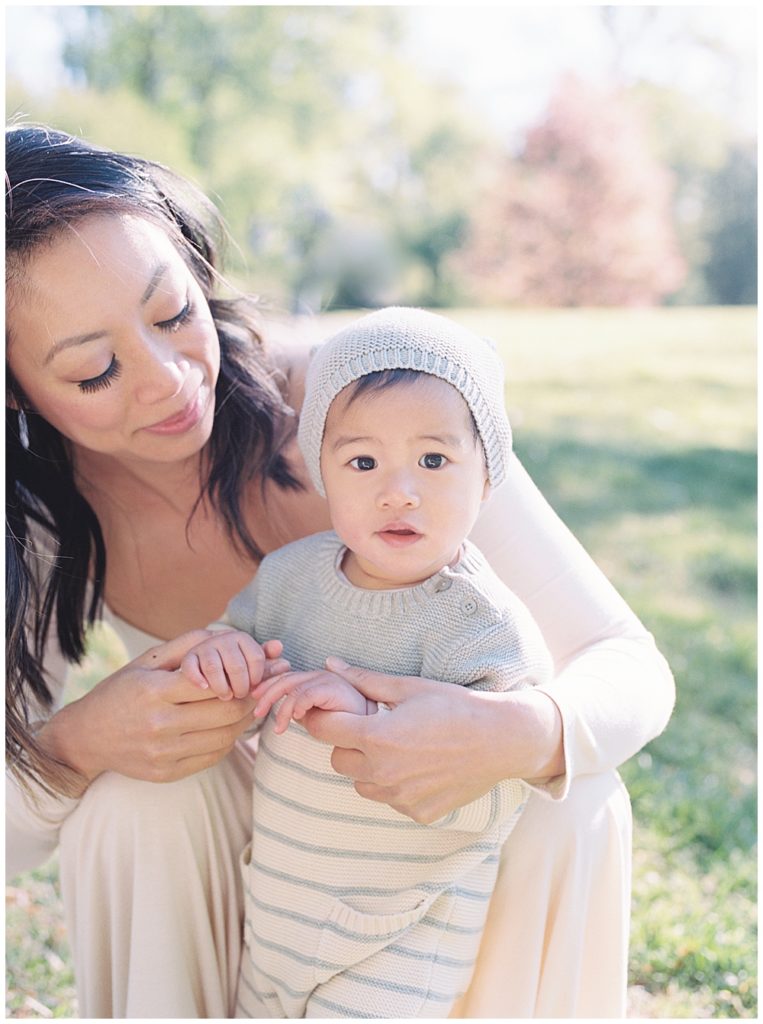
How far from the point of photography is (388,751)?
1.78 metres

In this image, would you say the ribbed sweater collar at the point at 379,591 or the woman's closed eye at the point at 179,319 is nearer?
the ribbed sweater collar at the point at 379,591

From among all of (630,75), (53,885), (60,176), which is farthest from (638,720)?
(630,75)

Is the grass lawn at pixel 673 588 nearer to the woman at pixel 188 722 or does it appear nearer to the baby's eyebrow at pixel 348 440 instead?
the woman at pixel 188 722

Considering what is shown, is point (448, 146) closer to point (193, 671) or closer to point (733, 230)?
point (733, 230)

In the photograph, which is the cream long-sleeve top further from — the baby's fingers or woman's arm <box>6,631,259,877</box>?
the baby's fingers

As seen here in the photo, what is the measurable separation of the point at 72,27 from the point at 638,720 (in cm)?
1514

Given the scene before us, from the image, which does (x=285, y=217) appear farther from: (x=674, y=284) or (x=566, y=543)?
(x=566, y=543)

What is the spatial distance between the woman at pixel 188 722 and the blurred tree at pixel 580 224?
1509 centimetres

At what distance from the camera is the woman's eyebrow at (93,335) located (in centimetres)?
199

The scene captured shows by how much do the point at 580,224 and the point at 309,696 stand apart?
16322mm

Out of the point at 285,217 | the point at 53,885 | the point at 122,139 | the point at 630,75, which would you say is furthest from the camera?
the point at 630,75

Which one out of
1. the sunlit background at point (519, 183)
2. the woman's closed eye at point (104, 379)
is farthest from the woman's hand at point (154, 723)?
the sunlit background at point (519, 183)

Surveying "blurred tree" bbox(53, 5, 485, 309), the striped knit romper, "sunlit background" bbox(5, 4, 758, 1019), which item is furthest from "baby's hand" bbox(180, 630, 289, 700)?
"blurred tree" bbox(53, 5, 485, 309)

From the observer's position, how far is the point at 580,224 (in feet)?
56.3
